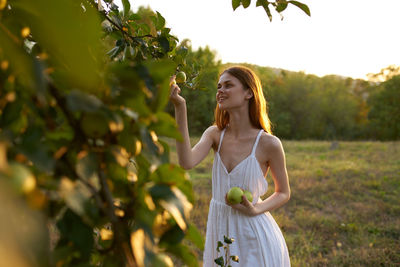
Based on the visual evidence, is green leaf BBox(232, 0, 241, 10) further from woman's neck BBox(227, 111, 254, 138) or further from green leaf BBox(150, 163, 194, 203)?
woman's neck BBox(227, 111, 254, 138)

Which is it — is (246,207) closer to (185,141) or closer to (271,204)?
(271,204)

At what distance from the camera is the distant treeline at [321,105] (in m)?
25.9

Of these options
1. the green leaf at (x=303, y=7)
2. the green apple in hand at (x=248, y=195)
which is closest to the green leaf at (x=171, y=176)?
the green leaf at (x=303, y=7)

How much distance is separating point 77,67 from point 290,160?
10381mm

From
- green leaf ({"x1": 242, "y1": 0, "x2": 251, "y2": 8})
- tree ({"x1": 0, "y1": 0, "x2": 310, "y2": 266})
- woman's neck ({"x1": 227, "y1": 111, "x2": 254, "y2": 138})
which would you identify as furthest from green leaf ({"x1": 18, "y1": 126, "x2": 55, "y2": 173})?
woman's neck ({"x1": 227, "y1": 111, "x2": 254, "y2": 138})

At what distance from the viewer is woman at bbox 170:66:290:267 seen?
1856 millimetres

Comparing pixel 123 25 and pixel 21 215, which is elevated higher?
pixel 123 25

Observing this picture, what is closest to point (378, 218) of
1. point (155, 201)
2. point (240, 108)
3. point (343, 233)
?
point (343, 233)

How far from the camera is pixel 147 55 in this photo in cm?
109

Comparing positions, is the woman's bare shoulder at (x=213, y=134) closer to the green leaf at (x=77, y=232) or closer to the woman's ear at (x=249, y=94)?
the woman's ear at (x=249, y=94)

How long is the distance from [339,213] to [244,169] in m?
4.00

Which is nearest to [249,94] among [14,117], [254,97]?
[254,97]

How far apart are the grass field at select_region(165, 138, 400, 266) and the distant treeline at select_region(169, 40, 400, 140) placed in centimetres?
1590

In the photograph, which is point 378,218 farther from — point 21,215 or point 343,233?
point 21,215
